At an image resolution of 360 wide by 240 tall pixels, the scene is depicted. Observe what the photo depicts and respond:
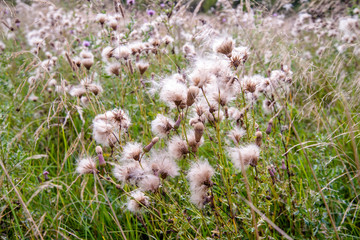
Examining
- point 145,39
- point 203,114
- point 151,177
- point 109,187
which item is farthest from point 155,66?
point 151,177

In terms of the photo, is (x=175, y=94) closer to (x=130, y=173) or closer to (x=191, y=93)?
(x=191, y=93)

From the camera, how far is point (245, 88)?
1.40m

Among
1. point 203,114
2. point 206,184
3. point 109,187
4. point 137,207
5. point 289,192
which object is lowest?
point 109,187

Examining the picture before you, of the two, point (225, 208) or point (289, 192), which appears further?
point (225, 208)

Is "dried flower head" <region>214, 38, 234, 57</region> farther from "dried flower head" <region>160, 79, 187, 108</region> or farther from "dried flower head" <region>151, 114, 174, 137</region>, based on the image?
"dried flower head" <region>151, 114, 174, 137</region>

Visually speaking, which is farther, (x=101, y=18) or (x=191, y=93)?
(x=101, y=18)

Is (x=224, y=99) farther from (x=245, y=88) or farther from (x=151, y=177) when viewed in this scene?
(x=151, y=177)

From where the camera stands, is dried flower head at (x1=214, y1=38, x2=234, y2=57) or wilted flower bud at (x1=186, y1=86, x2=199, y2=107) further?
dried flower head at (x1=214, y1=38, x2=234, y2=57)

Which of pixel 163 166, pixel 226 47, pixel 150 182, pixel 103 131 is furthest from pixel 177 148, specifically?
pixel 226 47

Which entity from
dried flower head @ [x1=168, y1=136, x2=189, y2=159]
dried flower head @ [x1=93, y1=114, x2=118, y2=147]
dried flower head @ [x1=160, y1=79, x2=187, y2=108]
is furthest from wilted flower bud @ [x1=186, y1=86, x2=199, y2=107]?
dried flower head @ [x1=93, y1=114, x2=118, y2=147]

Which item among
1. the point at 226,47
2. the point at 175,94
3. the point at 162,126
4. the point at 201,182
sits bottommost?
the point at 201,182

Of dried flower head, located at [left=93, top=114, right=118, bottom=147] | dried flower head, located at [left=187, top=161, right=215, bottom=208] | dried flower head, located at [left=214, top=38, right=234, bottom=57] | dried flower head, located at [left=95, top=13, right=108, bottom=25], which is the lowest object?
dried flower head, located at [left=187, top=161, right=215, bottom=208]

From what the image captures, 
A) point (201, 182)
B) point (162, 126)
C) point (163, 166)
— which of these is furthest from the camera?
point (162, 126)

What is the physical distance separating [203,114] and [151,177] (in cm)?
46
